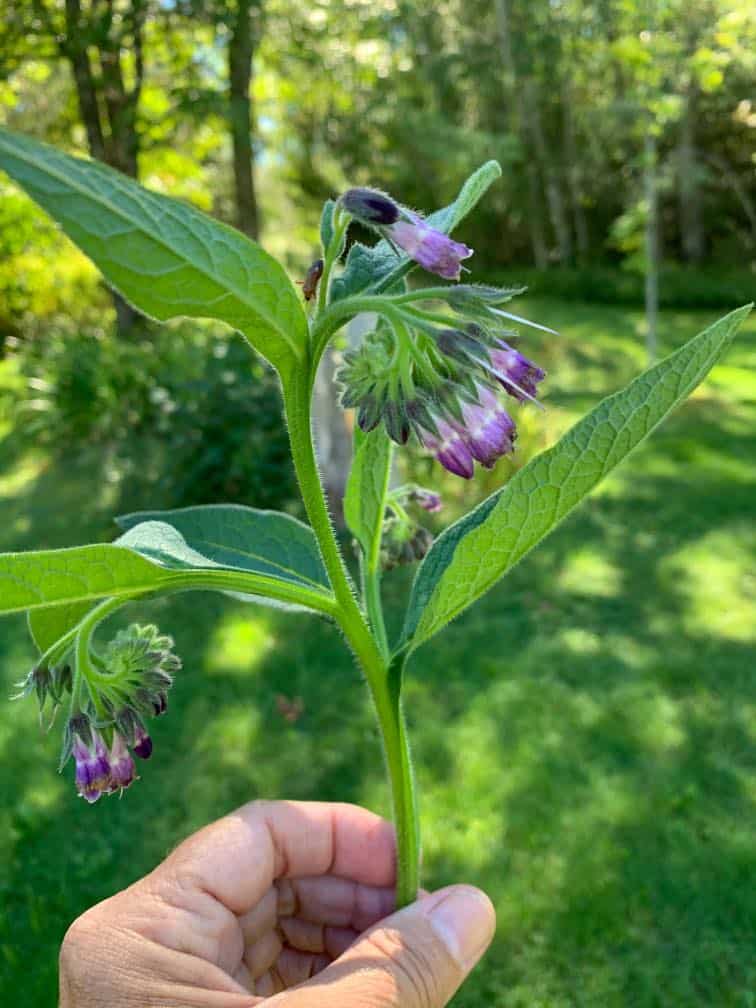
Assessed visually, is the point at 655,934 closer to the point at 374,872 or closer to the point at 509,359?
the point at 374,872

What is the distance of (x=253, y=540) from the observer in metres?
1.40

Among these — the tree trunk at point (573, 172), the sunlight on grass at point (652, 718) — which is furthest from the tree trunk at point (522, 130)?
the sunlight on grass at point (652, 718)

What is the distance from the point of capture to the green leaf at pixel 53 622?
1.27 m

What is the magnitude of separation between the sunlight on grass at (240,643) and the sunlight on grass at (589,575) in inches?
61.2

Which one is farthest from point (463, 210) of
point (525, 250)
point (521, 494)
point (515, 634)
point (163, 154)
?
point (525, 250)

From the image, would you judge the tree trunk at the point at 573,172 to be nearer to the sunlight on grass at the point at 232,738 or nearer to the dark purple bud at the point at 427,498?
the sunlight on grass at the point at 232,738

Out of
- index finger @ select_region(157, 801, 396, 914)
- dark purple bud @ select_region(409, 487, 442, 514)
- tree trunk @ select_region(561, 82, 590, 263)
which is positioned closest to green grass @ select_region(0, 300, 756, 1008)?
index finger @ select_region(157, 801, 396, 914)

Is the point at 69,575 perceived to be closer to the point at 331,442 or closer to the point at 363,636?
the point at 363,636

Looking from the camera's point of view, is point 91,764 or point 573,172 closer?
point 91,764

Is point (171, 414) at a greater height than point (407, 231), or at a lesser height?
lesser

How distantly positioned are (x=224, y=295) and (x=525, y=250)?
19111 mm

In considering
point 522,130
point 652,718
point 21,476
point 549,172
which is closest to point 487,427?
point 652,718

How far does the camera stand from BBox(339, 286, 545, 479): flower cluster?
1.02 meters

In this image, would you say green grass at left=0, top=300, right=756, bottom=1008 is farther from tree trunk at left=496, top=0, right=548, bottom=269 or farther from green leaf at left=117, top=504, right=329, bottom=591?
tree trunk at left=496, top=0, right=548, bottom=269
